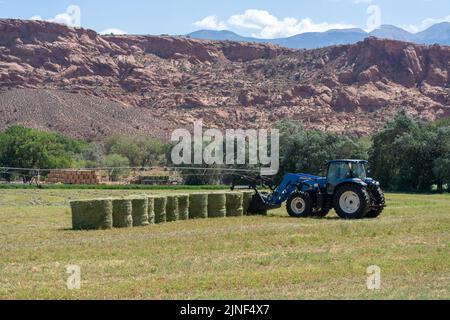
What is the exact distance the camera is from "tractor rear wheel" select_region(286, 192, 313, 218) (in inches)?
1067

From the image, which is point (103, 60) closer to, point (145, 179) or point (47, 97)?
point (47, 97)

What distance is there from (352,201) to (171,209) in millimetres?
6541

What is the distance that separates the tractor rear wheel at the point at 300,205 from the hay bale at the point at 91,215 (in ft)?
25.4

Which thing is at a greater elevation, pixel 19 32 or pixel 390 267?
pixel 19 32

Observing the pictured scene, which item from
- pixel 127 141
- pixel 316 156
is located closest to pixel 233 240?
pixel 316 156

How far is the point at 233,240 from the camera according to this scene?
19.1 meters

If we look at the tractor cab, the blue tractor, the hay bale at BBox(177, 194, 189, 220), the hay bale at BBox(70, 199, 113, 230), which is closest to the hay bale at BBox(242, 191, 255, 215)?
the blue tractor

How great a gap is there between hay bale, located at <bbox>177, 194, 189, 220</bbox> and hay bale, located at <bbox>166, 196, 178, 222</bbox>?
0.38 meters

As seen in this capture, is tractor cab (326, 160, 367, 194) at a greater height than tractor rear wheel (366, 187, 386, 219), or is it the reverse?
tractor cab (326, 160, 367, 194)

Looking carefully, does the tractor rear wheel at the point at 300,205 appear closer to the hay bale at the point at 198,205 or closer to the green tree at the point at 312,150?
the hay bale at the point at 198,205

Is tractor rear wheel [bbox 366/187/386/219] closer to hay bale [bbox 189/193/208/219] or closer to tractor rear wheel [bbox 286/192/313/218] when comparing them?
tractor rear wheel [bbox 286/192/313/218]

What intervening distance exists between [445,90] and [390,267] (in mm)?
159834

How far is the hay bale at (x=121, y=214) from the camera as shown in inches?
913

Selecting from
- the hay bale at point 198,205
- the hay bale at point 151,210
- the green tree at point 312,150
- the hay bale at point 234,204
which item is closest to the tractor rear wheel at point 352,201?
the hay bale at point 234,204
